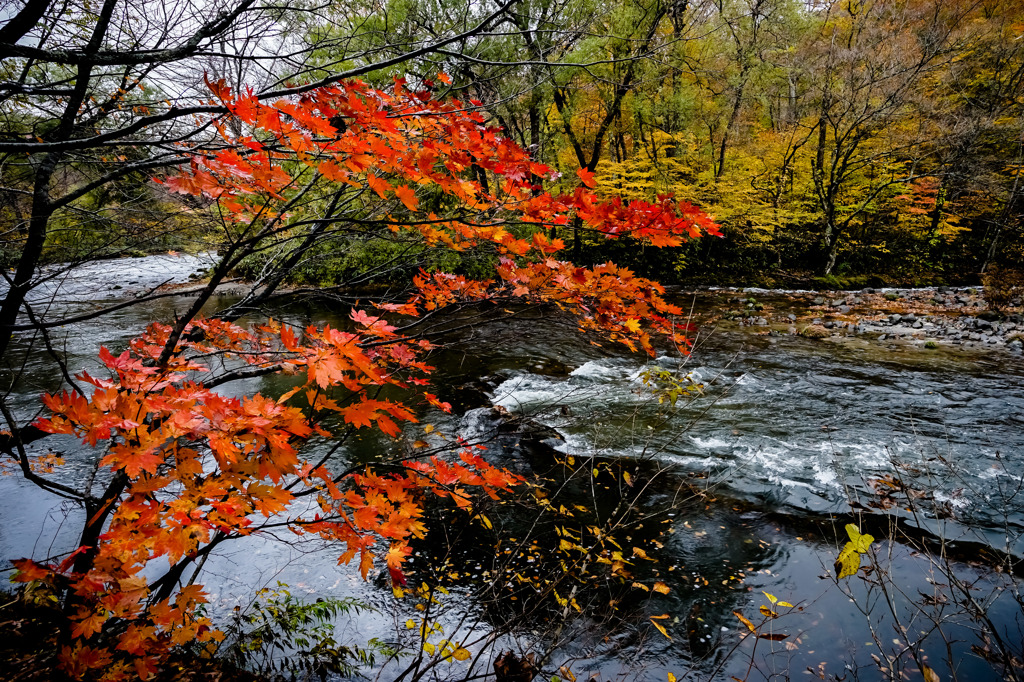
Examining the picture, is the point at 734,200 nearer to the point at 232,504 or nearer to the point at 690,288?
the point at 690,288

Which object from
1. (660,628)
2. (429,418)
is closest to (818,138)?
(429,418)

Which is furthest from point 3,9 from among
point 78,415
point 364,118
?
point 78,415

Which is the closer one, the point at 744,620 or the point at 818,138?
the point at 744,620

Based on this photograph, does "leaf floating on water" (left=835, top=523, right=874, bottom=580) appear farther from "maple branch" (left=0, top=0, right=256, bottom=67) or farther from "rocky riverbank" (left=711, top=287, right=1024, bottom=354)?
"rocky riverbank" (left=711, top=287, right=1024, bottom=354)

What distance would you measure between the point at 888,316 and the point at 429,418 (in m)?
11.3

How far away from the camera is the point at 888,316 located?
11055mm

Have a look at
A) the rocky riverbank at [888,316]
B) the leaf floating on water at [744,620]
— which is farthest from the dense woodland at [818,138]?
the leaf floating on water at [744,620]

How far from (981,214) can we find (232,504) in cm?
2223

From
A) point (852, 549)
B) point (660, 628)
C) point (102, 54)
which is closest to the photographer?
point (102, 54)

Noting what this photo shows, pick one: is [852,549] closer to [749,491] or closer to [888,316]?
[749,491]

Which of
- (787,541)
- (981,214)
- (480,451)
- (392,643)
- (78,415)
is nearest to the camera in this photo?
(78,415)

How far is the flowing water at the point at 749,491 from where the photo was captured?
3492 millimetres

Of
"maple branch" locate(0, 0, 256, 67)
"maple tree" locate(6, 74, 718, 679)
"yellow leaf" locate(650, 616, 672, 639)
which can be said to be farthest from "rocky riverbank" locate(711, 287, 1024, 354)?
"maple branch" locate(0, 0, 256, 67)

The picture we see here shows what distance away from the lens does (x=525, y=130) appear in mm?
15547
